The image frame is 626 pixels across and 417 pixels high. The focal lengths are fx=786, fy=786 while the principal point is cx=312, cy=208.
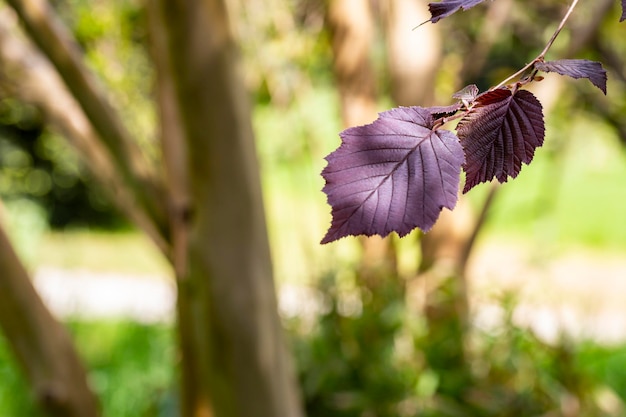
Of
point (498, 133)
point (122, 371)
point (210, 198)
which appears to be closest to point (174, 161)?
point (210, 198)

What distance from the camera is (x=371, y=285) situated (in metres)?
2.84

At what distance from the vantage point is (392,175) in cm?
44

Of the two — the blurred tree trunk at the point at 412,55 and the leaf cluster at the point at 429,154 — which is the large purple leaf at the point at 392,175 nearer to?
the leaf cluster at the point at 429,154

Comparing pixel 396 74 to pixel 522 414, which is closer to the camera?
pixel 522 414

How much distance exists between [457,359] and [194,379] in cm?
121

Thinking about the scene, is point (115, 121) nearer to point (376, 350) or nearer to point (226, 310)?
point (226, 310)

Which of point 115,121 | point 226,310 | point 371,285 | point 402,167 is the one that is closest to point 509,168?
point 402,167

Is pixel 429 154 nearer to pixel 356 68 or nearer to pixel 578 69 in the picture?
pixel 578 69

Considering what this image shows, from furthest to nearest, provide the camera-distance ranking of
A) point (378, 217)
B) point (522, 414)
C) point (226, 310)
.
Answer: point (522, 414)
point (226, 310)
point (378, 217)

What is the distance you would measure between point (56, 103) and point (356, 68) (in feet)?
4.42

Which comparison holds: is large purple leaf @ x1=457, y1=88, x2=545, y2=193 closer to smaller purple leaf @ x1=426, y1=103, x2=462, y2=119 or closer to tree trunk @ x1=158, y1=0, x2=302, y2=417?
smaller purple leaf @ x1=426, y1=103, x2=462, y2=119

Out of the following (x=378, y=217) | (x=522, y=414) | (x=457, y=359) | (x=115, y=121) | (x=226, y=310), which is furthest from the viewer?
(x=457, y=359)

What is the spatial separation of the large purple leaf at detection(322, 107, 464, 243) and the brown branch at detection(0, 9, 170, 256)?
1523 millimetres

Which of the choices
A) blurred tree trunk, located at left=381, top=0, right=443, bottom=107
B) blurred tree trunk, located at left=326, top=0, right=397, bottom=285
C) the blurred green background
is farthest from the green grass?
blurred tree trunk, located at left=381, top=0, right=443, bottom=107
